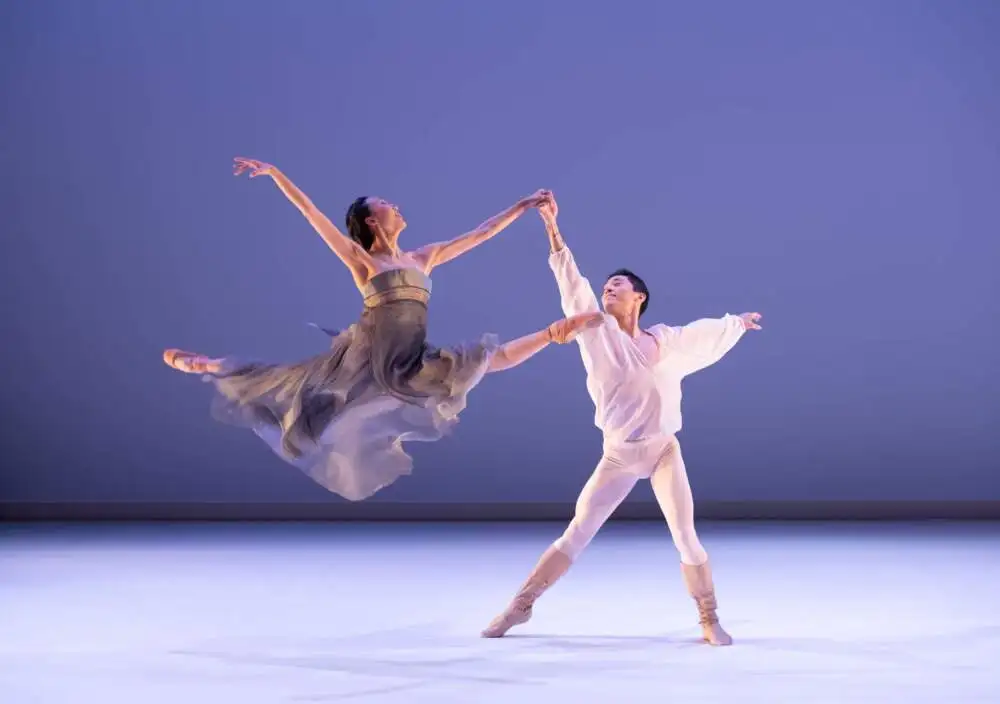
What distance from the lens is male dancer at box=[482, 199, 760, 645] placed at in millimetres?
4113

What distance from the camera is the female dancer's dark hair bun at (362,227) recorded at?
13.8 ft

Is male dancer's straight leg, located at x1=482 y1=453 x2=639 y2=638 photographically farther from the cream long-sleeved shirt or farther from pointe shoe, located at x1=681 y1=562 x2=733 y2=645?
pointe shoe, located at x1=681 y1=562 x2=733 y2=645

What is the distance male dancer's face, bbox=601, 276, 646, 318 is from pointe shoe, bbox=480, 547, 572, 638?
0.82 m

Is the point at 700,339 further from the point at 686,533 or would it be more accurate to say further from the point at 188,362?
the point at 188,362

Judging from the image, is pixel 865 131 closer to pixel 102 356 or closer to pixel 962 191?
pixel 962 191

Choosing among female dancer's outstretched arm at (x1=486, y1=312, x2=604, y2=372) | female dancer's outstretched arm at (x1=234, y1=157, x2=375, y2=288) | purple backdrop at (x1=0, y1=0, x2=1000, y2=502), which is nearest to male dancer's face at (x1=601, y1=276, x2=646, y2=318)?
female dancer's outstretched arm at (x1=486, y1=312, x2=604, y2=372)

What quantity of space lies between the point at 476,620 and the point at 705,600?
36.8 inches

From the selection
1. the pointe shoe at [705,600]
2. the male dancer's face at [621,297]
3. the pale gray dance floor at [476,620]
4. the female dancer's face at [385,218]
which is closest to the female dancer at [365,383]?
the female dancer's face at [385,218]

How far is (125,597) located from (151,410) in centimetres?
329

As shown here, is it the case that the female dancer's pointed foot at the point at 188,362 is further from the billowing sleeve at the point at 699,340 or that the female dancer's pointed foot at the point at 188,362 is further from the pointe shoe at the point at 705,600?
the pointe shoe at the point at 705,600

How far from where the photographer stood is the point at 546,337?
3.98m

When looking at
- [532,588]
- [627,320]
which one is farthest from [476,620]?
[627,320]

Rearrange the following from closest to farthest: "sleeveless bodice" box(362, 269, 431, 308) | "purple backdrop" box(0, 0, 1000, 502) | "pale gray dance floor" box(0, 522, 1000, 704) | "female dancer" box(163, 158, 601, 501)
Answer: "pale gray dance floor" box(0, 522, 1000, 704) < "female dancer" box(163, 158, 601, 501) < "sleeveless bodice" box(362, 269, 431, 308) < "purple backdrop" box(0, 0, 1000, 502)

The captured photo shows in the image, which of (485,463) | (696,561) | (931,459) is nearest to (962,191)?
(931,459)
